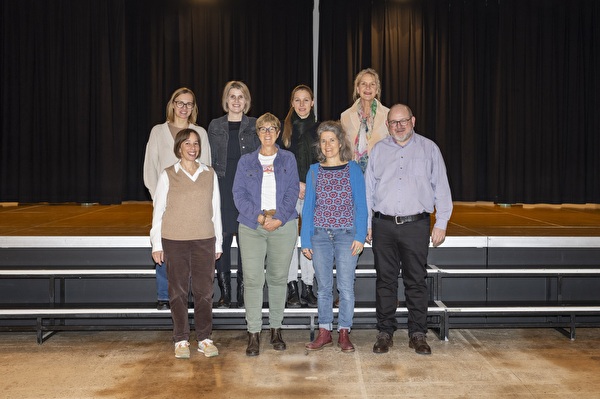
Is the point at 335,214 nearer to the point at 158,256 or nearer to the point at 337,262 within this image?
the point at 337,262

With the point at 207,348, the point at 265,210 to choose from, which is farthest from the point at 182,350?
the point at 265,210

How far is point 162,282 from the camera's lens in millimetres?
4559

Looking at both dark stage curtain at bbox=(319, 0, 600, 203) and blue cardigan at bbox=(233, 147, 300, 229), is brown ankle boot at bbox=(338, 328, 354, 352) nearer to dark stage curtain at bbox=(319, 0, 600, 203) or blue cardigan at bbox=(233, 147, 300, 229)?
blue cardigan at bbox=(233, 147, 300, 229)

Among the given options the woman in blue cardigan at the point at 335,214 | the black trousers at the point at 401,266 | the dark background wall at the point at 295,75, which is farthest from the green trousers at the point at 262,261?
the dark background wall at the point at 295,75

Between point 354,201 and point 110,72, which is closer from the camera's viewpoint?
point 354,201

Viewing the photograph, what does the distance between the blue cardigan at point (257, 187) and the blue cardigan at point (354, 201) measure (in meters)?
0.08

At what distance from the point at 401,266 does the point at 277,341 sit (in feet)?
3.00

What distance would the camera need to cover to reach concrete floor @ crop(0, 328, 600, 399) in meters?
3.58

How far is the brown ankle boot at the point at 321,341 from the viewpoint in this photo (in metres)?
4.27

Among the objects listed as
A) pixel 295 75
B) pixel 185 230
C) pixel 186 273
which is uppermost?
pixel 295 75

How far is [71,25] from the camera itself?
897 centimetres

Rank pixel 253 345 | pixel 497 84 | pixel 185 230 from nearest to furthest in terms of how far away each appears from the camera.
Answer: pixel 185 230
pixel 253 345
pixel 497 84

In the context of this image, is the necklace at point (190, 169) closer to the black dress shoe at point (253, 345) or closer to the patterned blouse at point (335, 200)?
the patterned blouse at point (335, 200)

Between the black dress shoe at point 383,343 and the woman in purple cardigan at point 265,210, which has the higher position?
the woman in purple cardigan at point 265,210
